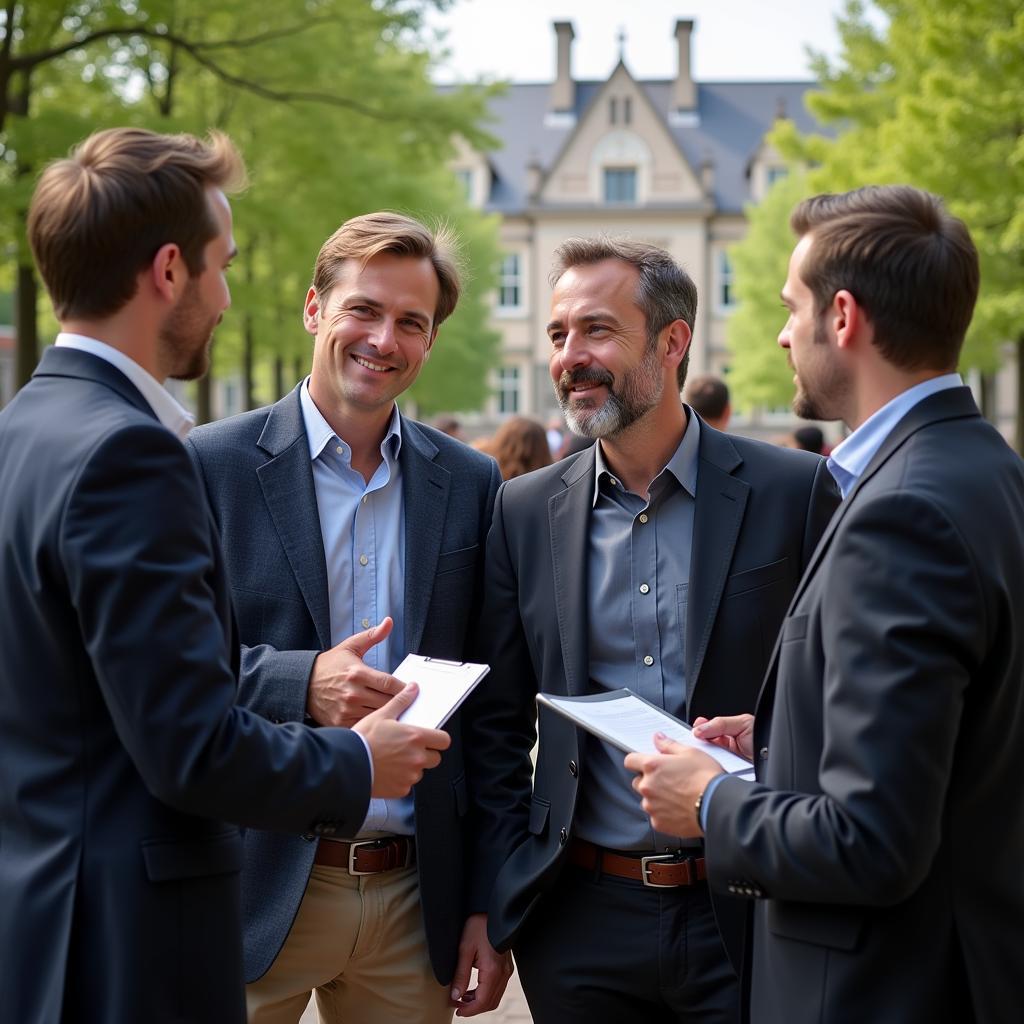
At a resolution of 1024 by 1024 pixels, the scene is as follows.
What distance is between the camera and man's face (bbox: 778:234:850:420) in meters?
2.37

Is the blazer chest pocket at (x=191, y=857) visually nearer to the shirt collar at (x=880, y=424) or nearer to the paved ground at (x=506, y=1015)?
the shirt collar at (x=880, y=424)

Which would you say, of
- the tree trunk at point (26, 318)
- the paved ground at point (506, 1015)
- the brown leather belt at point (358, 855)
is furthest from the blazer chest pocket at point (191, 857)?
the tree trunk at point (26, 318)

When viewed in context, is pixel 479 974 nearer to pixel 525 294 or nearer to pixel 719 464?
pixel 719 464

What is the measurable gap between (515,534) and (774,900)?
1.27m

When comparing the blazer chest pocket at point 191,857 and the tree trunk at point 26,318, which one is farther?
the tree trunk at point 26,318

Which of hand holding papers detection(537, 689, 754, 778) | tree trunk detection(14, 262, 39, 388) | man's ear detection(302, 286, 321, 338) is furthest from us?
tree trunk detection(14, 262, 39, 388)

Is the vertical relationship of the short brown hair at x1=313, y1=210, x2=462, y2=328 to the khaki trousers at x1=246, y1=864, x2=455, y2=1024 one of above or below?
above

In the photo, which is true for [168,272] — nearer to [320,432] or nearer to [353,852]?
[320,432]

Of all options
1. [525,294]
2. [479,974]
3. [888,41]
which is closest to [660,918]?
[479,974]

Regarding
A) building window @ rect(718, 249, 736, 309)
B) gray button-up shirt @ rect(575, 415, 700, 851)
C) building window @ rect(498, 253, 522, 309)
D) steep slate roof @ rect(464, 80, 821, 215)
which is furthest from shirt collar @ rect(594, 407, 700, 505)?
steep slate roof @ rect(464, 80, 821, 215)

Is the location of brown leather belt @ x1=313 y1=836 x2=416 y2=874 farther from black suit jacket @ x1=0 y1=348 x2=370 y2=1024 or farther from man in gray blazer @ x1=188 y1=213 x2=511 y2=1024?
black suit jacket @ x1=0 y1=348 x2=370 y2=1024

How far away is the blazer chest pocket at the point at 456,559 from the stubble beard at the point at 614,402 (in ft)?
1.37

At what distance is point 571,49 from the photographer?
57844 millimetres

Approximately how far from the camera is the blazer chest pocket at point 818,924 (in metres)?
2.17
